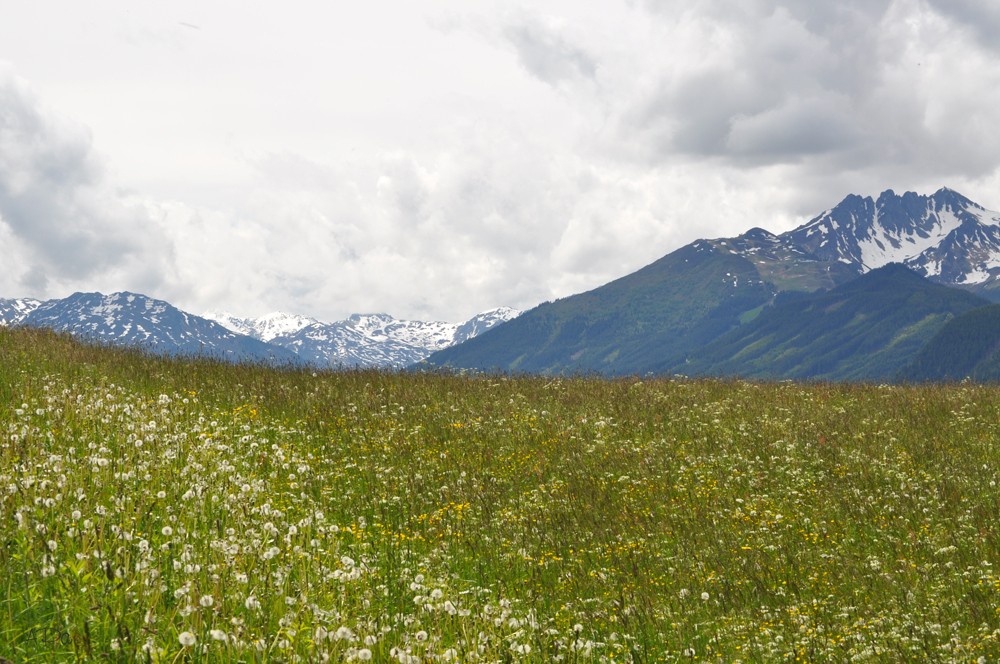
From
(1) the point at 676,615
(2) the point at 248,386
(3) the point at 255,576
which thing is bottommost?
(1) the point at 676,615

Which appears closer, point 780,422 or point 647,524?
point 647,524

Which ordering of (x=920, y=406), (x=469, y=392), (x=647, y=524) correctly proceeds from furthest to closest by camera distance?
(x=469, y=392)
(x=920, y=406)
(x=647, y=524)

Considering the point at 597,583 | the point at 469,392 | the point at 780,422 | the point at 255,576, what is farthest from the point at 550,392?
the point at 255,576

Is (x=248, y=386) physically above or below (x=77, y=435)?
above

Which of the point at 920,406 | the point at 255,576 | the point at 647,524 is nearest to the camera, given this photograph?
the point at 255,576

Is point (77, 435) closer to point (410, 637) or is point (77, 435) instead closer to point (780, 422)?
point (410, 637)

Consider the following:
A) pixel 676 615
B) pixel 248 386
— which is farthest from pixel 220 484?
pixel 248 386

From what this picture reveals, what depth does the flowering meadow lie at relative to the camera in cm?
459

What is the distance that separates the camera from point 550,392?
701 inches

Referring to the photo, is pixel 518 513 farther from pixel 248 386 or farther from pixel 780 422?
pixel 248 386

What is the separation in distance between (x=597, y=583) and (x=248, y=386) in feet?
37.6

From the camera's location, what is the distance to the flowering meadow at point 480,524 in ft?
15.1

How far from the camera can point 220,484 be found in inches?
300

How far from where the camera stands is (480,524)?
898cm
